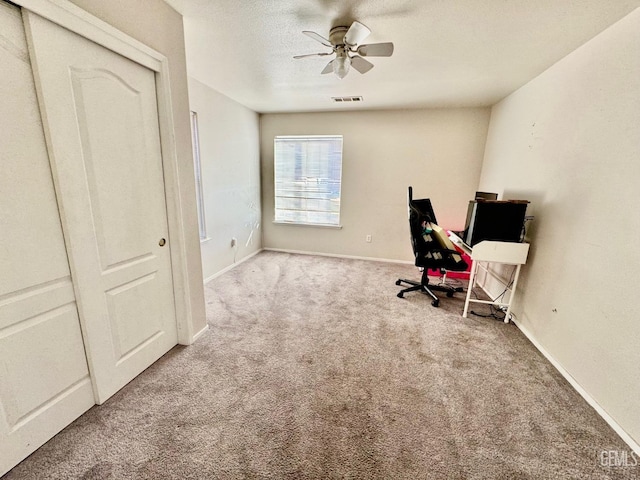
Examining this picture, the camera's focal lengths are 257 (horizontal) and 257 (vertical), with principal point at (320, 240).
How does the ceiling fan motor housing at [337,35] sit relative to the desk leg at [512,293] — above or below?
above

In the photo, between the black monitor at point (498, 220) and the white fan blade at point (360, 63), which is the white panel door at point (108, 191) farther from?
the black monitor at point (498, 220)

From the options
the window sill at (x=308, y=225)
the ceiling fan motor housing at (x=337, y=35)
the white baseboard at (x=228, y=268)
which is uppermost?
the ceiling fan motor housing at (x=337, y=35)

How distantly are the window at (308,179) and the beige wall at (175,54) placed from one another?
8.78 ft

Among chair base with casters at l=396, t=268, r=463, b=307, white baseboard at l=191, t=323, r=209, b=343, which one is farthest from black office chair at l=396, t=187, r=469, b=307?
white baseboard at l=191, t=323, r=209, b=343

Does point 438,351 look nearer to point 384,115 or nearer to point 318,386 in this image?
point 318,386

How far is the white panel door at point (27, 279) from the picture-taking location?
1117 mm

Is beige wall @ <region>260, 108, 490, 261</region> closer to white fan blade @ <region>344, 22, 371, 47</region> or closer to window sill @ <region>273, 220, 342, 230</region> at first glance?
window sill @ <region>273, 220, 342, 230</region>

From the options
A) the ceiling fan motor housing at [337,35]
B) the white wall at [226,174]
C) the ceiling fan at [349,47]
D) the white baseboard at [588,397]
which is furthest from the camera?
the white wall at [226,174]

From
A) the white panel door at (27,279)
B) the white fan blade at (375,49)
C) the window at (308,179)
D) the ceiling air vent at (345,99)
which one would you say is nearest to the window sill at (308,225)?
the window at (308,179)

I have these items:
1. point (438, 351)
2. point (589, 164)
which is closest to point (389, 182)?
point (589, 164)

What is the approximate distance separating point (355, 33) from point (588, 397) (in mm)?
2873

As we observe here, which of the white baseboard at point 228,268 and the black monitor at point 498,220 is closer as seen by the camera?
the black monitor at point 498,220

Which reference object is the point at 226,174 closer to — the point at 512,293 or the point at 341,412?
the point at 341,412

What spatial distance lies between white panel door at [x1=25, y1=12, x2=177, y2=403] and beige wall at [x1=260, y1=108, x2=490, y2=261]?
297 cm
